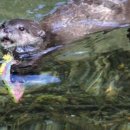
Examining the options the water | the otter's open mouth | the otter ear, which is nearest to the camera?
the water

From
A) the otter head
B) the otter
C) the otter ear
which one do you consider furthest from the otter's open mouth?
the otter ear

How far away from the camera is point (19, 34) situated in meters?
3.99

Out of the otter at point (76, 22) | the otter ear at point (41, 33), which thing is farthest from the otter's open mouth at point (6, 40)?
the otter ear at point (41, 33)

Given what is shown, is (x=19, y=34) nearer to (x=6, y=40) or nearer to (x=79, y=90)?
(x=6, y=40)

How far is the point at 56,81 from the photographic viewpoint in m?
3.46

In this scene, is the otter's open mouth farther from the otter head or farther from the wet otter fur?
the wet otter fur

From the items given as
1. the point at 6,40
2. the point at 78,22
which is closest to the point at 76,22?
the point at 78,22

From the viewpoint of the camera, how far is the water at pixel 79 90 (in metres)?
2.83

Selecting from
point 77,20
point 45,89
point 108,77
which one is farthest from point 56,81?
point 77,20

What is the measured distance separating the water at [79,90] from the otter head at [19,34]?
0.26m

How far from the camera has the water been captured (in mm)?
2832

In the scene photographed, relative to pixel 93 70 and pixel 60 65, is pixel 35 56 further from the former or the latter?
pixel 93 70

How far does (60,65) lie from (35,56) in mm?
314

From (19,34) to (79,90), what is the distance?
0.99m
